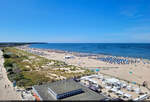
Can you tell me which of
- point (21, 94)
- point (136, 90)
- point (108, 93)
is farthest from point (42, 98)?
point (136, 90)

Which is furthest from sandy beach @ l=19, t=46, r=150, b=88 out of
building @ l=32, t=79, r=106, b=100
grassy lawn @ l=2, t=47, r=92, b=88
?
building @ l=32, t=79, r=106, b=100

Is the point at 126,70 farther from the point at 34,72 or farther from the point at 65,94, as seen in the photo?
the point at 34,72

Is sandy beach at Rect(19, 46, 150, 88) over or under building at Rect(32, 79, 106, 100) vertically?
under

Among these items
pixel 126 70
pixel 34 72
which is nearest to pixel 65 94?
pixel 34 72

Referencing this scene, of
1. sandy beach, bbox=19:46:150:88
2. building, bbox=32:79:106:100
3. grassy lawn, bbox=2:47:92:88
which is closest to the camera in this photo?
building, bbox=32:79:106:100

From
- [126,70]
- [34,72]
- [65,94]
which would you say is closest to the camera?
[65,94]

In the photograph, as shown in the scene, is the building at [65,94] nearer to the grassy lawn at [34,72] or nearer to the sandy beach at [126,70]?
the grassy lawn at [34,72]

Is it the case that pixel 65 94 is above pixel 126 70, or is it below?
above

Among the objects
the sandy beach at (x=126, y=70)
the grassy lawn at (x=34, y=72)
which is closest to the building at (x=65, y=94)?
the grassy lawn at (x=34, y=72)

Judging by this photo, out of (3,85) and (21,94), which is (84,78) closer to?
(21,94)

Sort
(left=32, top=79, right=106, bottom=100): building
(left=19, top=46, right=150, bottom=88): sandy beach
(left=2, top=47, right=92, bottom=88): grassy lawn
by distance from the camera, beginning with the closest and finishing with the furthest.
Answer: (left=32, top=79, right=106, bottom=100): building < (left=2, top=47, right=92, bottom=88): grassy lawn < (left=19, top=46, right=150, bottom=88): sandy beach

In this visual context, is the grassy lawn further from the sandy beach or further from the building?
the building

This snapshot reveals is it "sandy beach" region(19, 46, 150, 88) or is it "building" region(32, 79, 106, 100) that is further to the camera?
"sandy beach" region(19, 46, 150, 88)
